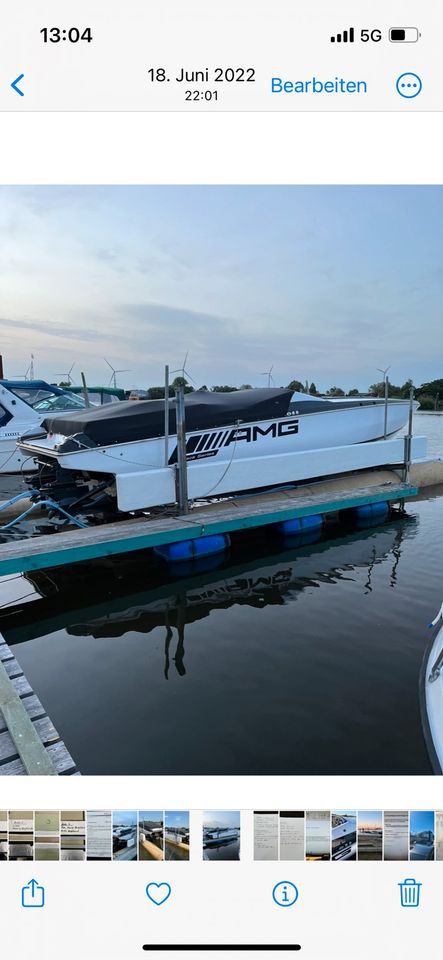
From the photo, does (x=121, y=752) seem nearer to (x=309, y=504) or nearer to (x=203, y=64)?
(x=203, y=64)

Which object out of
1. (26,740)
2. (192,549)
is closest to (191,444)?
(192,549)

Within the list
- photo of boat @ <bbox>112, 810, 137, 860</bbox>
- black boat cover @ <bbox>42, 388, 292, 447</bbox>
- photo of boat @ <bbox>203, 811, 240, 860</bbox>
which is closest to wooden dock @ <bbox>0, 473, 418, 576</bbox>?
black boat cover @ <bbox>42, 388, 292, 447</bbox>

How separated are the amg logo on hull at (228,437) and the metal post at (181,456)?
2.03ft

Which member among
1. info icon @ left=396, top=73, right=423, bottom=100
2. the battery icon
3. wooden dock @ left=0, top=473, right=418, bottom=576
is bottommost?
wooden dock @ left=0, top=473, right=418, bottom=576

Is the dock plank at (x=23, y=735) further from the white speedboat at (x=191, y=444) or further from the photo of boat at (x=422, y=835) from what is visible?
the white speedboat at (x=191, y=444)

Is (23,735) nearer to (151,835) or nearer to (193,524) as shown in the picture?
(151,835)

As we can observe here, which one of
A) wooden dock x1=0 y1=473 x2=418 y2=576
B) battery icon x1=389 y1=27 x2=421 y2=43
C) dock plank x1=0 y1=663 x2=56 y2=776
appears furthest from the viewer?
wooden dock x1=0 y1=473 x2=418 y2=576

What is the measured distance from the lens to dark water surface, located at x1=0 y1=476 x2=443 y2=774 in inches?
156

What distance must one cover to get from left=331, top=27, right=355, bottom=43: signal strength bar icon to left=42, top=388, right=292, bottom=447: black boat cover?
7.24 m

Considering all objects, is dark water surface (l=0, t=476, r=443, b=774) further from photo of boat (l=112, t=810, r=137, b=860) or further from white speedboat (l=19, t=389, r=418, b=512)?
photo of boat (l=112, t=810, r=137, b=860)

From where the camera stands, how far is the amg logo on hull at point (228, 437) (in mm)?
9383
